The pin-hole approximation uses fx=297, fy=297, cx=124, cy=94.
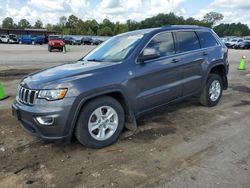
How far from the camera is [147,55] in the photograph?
4.93 meters

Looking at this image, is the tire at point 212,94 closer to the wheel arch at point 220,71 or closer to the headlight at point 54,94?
the wheel arch at point 220,71

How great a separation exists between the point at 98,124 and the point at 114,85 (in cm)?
63

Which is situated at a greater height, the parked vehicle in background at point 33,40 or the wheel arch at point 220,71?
the parked vehicle in background at point 33,40

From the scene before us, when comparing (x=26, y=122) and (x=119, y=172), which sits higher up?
(x=26, y=122)

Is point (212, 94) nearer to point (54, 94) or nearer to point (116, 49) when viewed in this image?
point (116, 49)

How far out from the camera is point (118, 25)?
103 metres

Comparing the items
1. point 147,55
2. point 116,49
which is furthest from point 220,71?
point 116,49

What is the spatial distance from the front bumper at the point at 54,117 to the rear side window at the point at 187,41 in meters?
2.73

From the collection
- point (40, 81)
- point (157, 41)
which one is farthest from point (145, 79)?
point (40, 81)

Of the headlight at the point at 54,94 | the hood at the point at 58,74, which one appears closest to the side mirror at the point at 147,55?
the hood at the point at 58,74

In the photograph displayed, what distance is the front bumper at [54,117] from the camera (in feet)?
13.1

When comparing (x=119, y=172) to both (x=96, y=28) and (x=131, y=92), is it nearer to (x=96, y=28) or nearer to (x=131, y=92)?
(x=131, y=92)

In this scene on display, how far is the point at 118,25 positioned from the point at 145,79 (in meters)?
101

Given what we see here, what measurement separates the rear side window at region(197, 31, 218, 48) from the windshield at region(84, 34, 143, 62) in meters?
1.74
